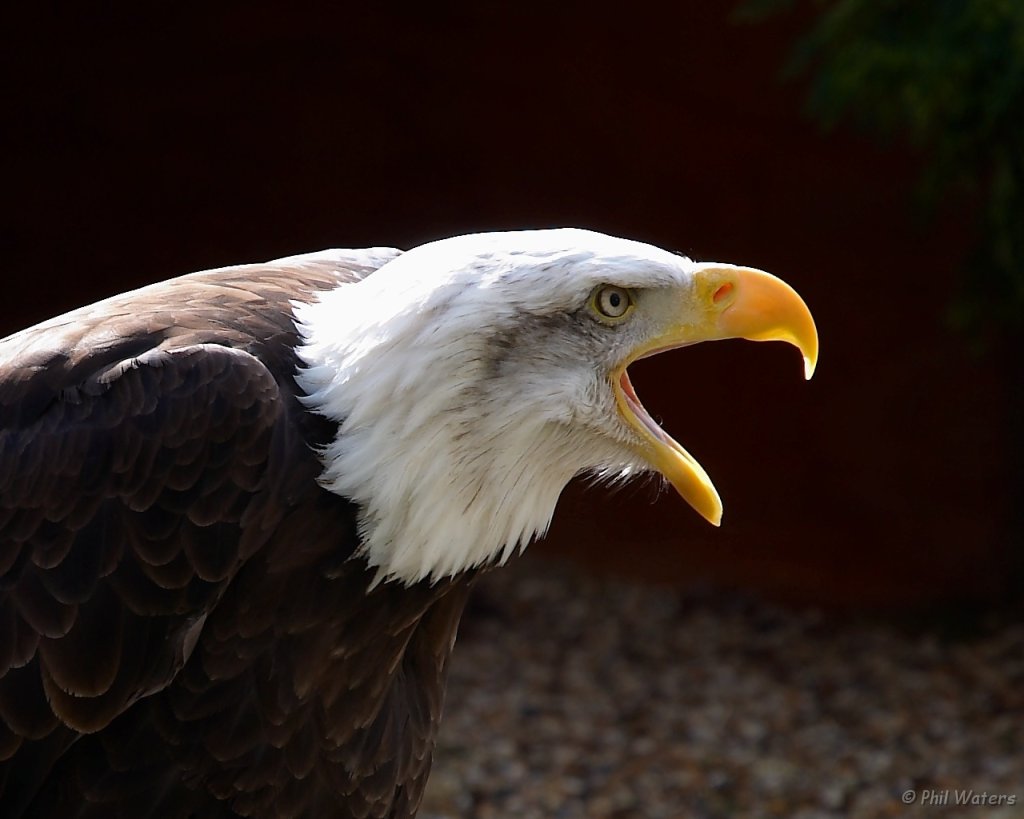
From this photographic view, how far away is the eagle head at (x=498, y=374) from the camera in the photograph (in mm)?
2037

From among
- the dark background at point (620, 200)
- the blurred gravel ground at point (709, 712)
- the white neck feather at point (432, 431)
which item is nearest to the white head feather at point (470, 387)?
the white neck feather at point (432, 431)

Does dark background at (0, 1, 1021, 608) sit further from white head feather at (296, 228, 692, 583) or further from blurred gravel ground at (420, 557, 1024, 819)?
white head feather at (296, 228, 692, 583)

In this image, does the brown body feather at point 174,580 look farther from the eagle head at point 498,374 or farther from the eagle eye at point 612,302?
the eagle eye at point 612,302

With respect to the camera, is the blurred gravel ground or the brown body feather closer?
the brown body feather

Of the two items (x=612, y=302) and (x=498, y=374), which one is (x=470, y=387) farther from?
(x=612, y=302)

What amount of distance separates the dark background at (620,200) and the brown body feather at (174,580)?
3.60 meters

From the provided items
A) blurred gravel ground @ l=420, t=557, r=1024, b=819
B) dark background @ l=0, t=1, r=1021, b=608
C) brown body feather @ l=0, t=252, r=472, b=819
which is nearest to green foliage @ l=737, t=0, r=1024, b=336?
dark background @ l=0, t=1, r=1021, b=608

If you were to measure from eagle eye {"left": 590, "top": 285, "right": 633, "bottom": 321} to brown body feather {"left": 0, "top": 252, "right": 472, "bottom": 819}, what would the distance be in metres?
0.44

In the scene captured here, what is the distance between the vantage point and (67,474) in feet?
6.75

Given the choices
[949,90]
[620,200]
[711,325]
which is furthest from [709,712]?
[711,325]

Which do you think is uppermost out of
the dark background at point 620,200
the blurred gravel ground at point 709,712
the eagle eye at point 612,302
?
the eagle eye at point 612,302

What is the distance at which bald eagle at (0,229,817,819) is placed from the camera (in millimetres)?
2055

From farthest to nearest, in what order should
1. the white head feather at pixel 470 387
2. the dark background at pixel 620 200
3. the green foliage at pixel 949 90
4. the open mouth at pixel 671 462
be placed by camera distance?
the dark background at pixel 620 200 → the green foliage at pixel 949 90 → the open mouth at pixel 671 462 → the white head feather at pixel 470 387

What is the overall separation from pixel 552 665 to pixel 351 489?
348 cm
